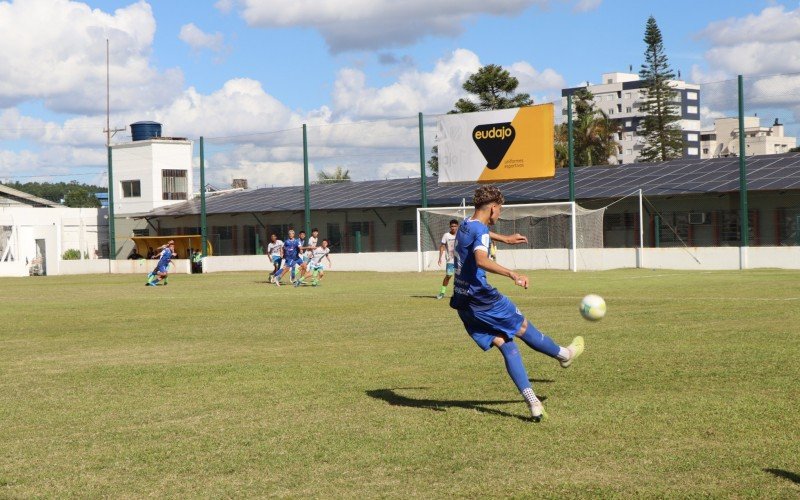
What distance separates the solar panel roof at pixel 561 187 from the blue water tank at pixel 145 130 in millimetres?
10488

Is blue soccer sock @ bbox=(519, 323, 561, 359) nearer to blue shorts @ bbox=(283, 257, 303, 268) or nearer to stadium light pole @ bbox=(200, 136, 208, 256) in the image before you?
blue shorts @ bbox=(283, 257, 303, 268)

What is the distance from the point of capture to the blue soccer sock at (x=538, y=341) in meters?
9.28

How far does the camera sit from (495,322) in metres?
8.94

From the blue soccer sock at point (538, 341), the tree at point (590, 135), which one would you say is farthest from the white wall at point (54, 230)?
the blue soccer sock at point (538, 341)

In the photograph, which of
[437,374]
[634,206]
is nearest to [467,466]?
[437,374]

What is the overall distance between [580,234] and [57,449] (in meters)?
34.8

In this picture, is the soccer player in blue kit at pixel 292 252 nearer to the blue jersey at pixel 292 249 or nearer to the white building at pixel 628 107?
the blue jersey at pixel 292 249

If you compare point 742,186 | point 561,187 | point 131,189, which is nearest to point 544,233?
point 561,187

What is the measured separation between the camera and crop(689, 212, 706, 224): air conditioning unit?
43.6m

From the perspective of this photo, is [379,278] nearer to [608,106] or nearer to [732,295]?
[732,295]

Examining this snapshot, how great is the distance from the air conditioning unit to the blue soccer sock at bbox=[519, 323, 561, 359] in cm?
3593

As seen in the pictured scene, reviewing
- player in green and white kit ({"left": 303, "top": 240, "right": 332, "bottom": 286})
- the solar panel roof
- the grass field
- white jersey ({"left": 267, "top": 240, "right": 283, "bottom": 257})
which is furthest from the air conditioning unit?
the grass field

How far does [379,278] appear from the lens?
3816cm

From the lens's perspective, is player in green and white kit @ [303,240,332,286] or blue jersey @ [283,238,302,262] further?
player in green and white kit @ [303,240,332,286]
